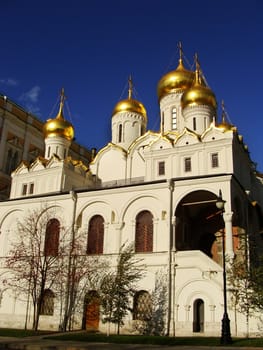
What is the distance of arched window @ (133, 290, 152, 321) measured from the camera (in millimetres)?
22300

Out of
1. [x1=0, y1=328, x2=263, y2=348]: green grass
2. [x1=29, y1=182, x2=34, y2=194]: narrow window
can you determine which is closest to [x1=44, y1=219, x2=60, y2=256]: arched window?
[x1=0, y1=328, x2=263, y2=348]: green grass

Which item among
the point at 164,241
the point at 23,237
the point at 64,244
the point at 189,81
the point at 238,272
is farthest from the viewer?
the point at 189,81

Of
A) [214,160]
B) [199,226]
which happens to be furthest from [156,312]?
[214,160]

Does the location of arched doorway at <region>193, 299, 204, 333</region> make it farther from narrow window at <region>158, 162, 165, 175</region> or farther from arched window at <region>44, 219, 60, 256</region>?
narrow window at <region>158, 162, 165, 175</region>

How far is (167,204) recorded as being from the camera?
24094 mm

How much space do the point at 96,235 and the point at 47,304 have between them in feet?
16.7

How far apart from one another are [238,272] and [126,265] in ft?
18.6

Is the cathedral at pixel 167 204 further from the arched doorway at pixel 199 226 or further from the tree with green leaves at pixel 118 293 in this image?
the tree with green leaves at pixel 118 293

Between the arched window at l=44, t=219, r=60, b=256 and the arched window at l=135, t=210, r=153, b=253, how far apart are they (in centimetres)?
521

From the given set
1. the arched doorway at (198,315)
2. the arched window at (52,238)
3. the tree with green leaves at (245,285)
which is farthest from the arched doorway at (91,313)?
the tree with green leaves at (245,285)

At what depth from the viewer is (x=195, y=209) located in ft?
91.1

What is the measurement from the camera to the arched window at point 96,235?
1005 inches

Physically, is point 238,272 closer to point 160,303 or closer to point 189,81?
point 160,303

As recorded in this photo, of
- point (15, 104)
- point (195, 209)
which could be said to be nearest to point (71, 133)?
point (15, 104)
